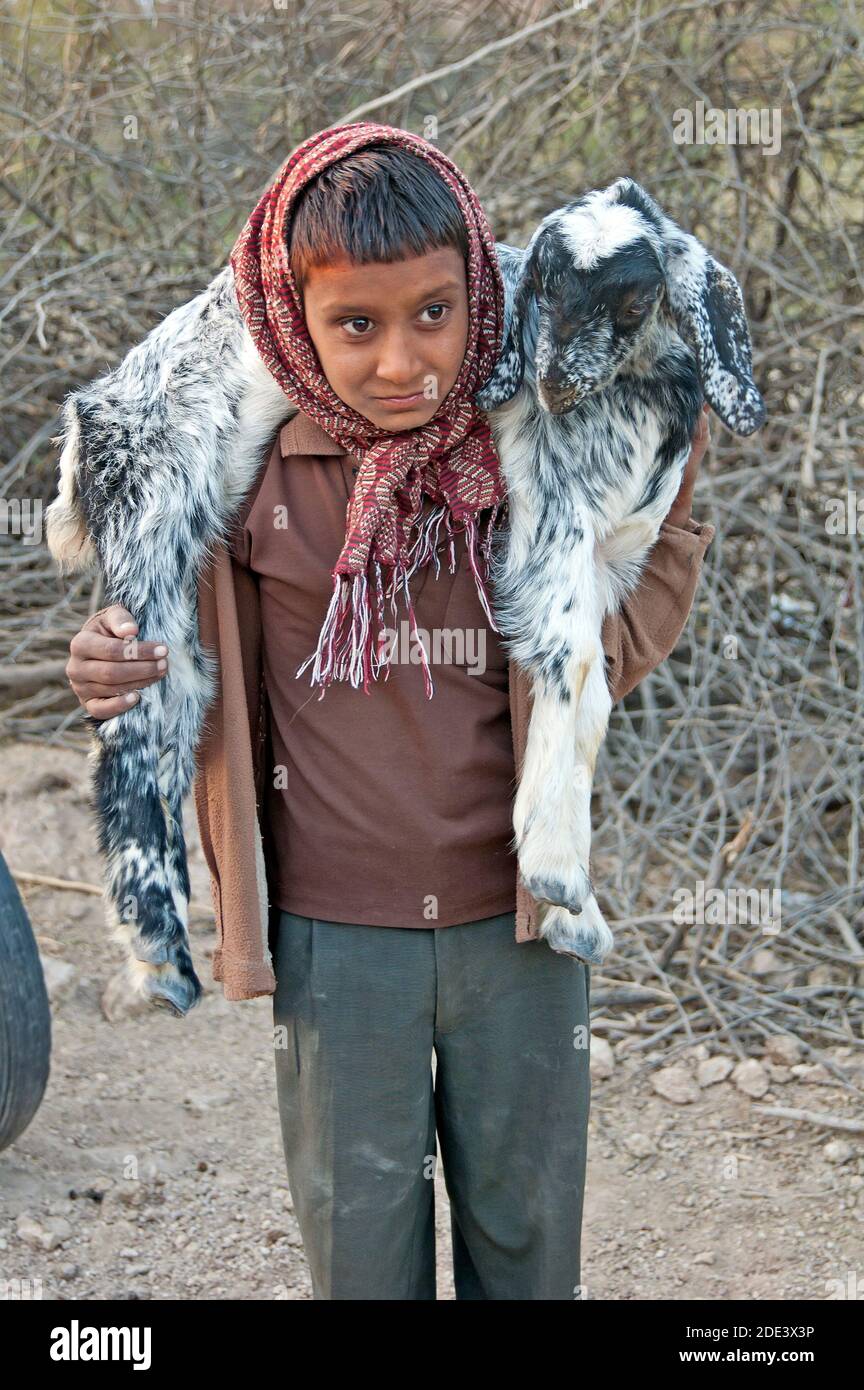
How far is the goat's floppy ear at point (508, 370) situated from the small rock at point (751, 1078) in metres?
2.37

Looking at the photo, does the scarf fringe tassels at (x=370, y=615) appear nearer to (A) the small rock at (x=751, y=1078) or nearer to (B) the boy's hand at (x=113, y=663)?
(B) the boy's hand at (x=113, y=663)

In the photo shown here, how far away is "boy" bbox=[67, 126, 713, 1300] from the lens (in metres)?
1.56

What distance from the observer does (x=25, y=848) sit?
4312 mm

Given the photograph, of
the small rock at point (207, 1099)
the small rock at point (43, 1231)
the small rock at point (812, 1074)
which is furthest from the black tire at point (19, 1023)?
the small rock at point (812, 1074)

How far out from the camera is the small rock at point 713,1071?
3422 millimetres

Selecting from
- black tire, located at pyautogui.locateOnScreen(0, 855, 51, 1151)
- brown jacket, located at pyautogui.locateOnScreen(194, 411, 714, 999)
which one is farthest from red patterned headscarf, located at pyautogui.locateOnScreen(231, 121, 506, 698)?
black tire, located at pyautogui.locateOnScreen(0, 855, 51, 1151)

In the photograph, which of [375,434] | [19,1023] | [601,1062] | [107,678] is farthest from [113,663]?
[601,1062]

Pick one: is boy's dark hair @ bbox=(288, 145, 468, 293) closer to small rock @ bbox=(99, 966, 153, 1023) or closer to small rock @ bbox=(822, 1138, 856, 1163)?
small rock @ bbox=(822, 1138, 856, 1163)

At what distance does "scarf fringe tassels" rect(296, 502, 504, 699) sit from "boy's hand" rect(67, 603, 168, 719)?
0.62ft

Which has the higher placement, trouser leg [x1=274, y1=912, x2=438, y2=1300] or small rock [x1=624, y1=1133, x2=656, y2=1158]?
trouser leg [x1=274, y1=912, x2=438, y2=1300]

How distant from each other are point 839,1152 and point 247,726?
85.9 inches
